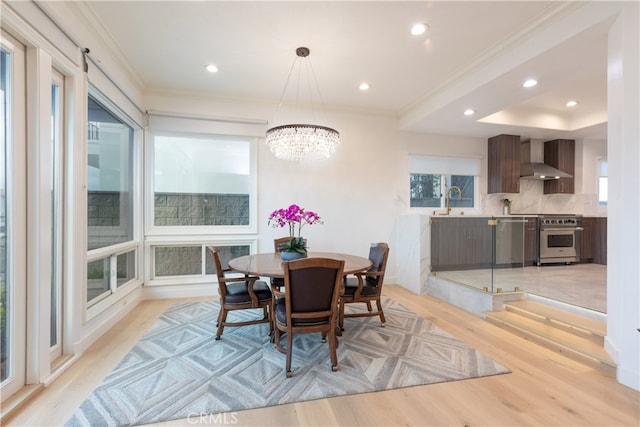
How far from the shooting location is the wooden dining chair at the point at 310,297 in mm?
2041

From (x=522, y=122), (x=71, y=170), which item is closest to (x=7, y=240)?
(x=71, y=170)

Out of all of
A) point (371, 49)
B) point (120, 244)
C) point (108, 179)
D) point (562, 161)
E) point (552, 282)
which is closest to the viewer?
point (371, 49)

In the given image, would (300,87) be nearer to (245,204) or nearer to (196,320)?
(245,204)

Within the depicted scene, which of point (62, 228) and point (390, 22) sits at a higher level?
point (390, 22)

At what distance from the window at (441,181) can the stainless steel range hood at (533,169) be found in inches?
35.0

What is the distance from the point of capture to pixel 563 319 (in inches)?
110

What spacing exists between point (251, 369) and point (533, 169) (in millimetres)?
5745

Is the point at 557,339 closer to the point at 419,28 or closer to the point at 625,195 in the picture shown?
the point at 625,195

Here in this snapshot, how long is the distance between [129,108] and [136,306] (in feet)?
8.00

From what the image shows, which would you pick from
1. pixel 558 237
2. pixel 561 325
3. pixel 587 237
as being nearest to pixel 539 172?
pixel 558 237

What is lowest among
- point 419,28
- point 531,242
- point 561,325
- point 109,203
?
point 561,325

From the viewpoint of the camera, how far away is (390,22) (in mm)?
2479

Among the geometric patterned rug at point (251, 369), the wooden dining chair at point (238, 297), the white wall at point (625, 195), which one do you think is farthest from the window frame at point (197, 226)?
the white wall at point (625, 195)

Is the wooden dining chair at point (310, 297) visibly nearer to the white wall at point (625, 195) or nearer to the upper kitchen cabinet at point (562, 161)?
the white wall at point (625, 195)
